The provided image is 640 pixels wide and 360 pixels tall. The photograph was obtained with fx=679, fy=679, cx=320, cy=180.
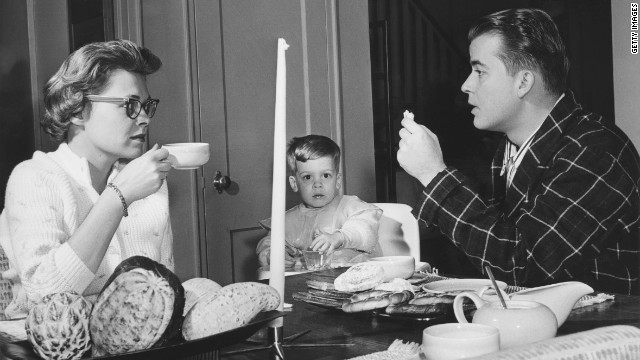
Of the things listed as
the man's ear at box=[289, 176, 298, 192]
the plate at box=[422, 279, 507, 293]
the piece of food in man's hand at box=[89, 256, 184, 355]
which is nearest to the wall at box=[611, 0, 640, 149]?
the man's ear at box=[289, 176, 298, 192]

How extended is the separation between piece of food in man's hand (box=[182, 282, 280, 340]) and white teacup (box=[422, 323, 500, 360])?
20 cm

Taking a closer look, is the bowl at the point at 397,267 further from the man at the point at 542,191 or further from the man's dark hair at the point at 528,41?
the man's dark hair at the point at 528,41

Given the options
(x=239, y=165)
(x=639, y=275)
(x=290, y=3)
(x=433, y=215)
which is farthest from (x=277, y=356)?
(x=290, y=3)

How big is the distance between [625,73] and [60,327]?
4190 mm

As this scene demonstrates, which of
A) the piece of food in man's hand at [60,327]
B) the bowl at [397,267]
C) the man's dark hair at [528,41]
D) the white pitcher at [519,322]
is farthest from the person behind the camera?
the man's dark hair at [528,41]

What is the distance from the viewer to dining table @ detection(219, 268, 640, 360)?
3.22 feet

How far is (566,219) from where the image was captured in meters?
1.66

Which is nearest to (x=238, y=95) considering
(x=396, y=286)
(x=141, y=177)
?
(x=141, y=177)

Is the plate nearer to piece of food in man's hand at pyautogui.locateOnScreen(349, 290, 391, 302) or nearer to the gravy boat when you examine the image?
piece of food in man's hand at pyautogui.locateOnScreen(349, 290, 391, 302)

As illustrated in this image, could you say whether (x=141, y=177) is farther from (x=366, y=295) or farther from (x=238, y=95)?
(x=238, y=95)

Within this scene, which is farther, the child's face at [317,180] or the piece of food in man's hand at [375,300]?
the child's face at [317,180]

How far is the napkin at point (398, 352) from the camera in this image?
90 cm

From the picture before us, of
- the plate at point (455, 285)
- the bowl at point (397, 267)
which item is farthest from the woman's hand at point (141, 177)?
the plate at point (455, 285)

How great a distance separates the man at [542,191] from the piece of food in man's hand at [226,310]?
3.20 feet
